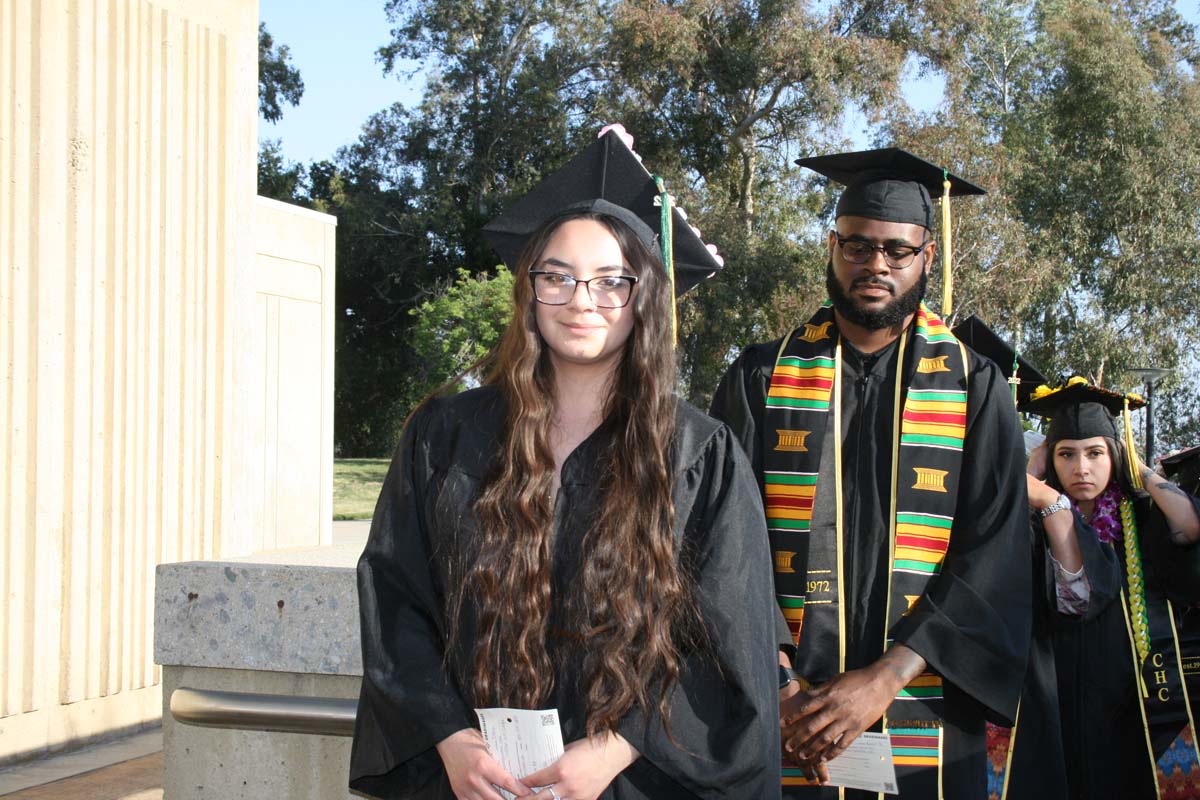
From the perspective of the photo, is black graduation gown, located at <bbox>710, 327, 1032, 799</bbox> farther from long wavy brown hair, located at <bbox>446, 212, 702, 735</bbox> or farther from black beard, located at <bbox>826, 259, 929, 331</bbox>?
long wavy brown hair, located at <bbox>446, 212, 702, 735</bbox>

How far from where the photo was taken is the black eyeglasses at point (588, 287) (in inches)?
86.0

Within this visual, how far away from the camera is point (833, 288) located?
2.82m

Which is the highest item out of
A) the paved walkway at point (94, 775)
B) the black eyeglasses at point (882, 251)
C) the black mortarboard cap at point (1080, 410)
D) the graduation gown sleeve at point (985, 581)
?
the black eyeglasses at point (882, 251)

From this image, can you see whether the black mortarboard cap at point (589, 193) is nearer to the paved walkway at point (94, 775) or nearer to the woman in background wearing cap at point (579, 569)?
the woman in background wearing cap at point (579, 569)

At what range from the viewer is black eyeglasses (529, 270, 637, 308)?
219 centimetres

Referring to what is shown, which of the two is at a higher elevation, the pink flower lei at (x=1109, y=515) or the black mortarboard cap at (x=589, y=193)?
the black mortarboard cap at (x=589, y=193)

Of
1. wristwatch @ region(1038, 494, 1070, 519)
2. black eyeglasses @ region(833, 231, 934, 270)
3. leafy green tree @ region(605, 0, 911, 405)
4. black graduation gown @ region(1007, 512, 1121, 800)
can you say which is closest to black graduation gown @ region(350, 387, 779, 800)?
black eyeglasses @ region(833, 231, 934, 270)

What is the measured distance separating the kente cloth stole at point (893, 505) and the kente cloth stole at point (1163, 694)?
1549 millimetres

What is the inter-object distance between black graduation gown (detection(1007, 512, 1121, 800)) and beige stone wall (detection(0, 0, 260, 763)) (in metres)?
4.57

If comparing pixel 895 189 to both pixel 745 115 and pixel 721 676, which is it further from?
pixel 745 115

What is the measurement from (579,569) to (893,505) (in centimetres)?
89

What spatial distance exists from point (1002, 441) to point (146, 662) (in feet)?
17.2

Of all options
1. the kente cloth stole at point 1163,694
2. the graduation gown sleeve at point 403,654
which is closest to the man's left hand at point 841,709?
the graduation gown sleeve at point 403,654

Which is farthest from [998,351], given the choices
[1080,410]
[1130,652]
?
[1130,652]
